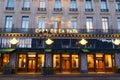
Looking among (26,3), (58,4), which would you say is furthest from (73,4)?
(26,3)

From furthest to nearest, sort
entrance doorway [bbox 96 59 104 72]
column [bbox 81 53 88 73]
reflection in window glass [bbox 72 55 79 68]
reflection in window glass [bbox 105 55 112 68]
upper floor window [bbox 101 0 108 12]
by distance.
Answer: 1. upper floor window [bbox 101 0 108 12]
2. reflection in window glass [bbox 105 55 112 68]
3. entrance doorway [bbox 96 59 104 72]
4. reflection in window glass [bbox 72 55 79 68]
5. column [bbox 81 53 88 73]

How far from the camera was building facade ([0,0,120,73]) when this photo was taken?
27.0 m

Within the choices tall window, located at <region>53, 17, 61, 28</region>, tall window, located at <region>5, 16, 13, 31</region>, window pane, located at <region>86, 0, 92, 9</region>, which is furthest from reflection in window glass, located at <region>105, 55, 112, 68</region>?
tall window, located at <region>5, 16, 13, 31</region>

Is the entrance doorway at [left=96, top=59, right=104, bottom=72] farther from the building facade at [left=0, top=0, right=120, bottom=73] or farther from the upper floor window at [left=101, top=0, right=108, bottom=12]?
the upper floor window at [left=101, top=0, right=108, bottom=12]

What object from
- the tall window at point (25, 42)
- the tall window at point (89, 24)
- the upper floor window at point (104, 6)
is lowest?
the tall window at point (25, 42)

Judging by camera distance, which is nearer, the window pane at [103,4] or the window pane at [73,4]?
the window pane at [73,4]

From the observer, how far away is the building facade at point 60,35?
27.0 m

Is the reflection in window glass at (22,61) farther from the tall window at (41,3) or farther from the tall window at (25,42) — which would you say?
the tall window at (41,3)

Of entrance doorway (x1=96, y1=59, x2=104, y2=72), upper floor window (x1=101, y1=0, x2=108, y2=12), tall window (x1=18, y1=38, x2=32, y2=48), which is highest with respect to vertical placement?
upper floor window (x1=101, y1=0, x2=108, y2=12)

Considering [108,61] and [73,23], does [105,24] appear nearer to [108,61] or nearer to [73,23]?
[73,23]

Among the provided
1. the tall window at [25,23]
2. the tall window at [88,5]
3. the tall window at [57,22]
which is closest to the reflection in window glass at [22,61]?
the tall window at [25,23]

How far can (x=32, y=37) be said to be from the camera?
2731 cm

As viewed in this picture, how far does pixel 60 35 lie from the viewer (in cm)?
2748

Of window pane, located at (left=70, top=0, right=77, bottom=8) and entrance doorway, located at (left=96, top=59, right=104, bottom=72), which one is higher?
window pane, located at (left=70, top=0, right=77, bottom=8)
